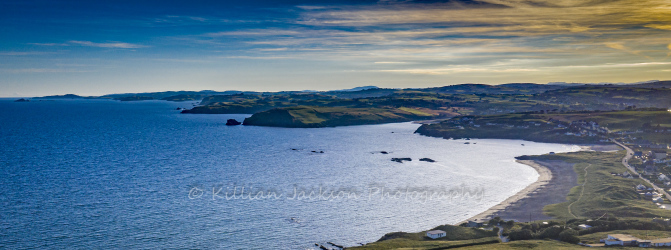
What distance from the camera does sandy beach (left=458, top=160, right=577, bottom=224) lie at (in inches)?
2913

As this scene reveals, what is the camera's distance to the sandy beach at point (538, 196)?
74.0m

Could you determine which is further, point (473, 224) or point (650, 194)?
point (650, 194)

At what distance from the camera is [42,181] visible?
323 ft

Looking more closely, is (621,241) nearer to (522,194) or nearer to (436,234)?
(436,234)

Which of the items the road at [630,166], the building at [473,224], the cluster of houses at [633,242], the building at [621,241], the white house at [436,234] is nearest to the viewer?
the cluster of houses at [633,242]

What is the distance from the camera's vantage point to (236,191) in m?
90.5

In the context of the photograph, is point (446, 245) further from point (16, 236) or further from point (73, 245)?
point (16, 236)

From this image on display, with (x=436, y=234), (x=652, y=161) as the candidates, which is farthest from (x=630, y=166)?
(x=436, y=234)

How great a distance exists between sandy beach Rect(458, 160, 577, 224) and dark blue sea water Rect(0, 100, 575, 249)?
97.8 inches

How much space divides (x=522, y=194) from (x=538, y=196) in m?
Answer: 3.06

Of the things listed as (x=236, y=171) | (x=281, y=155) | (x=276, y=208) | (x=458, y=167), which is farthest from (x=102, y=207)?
(x=458, y=167)

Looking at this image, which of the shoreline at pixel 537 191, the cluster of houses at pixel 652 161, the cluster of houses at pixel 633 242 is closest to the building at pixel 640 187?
the cluster of houses at pixel 652 161

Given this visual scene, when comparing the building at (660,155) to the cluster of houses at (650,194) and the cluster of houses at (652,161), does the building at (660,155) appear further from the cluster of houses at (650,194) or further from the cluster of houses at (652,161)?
the cluster of houses at (650,194)

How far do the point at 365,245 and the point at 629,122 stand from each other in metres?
181
